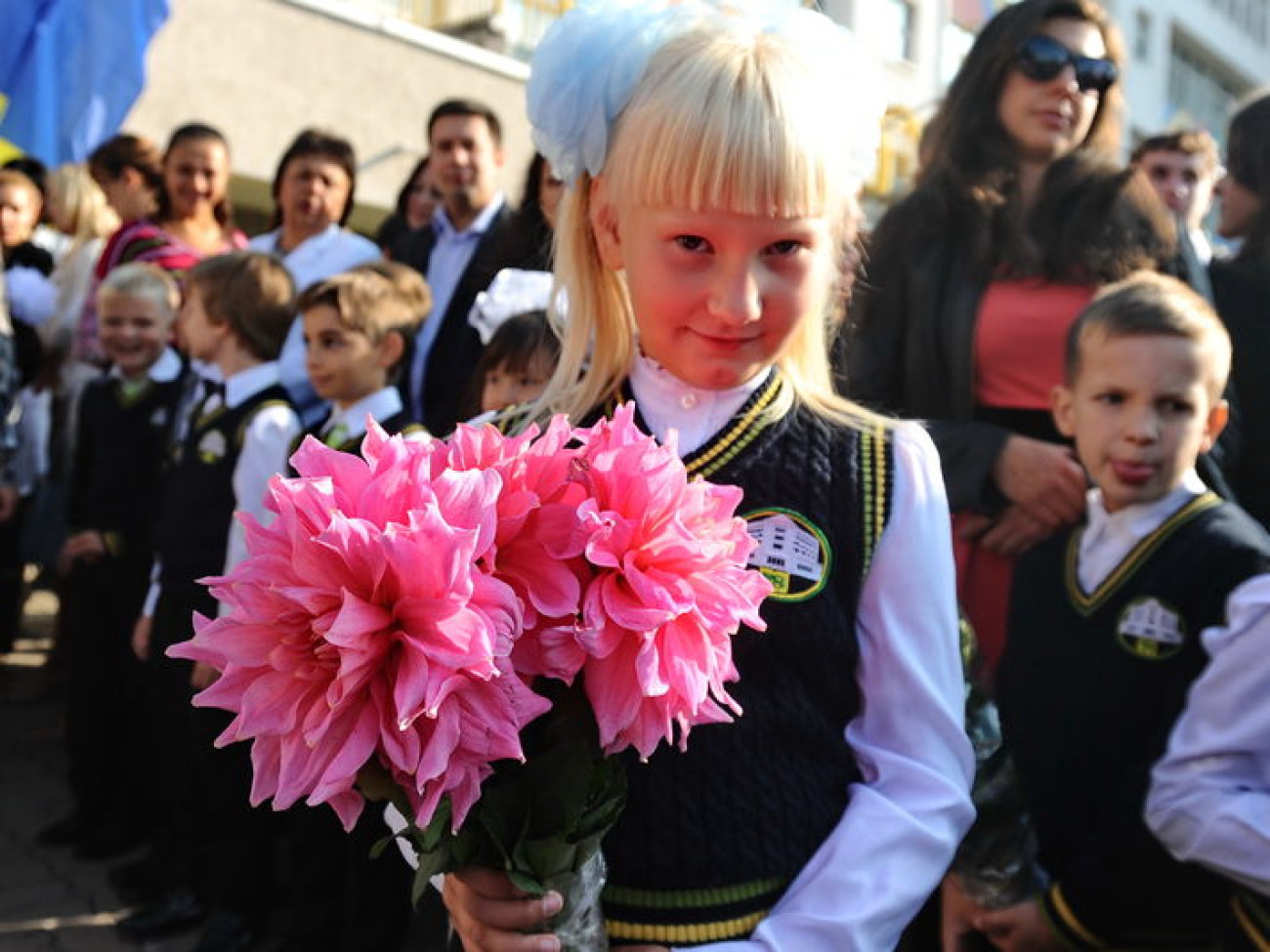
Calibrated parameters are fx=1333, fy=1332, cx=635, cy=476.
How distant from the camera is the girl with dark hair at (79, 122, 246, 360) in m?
5.11

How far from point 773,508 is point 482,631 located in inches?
19.9

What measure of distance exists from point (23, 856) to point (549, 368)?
264 cm

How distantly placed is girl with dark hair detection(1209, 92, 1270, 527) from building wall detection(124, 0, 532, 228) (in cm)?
812

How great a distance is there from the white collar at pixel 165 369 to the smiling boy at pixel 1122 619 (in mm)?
3079

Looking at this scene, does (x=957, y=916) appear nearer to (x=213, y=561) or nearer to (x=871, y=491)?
(x=871, y=491)

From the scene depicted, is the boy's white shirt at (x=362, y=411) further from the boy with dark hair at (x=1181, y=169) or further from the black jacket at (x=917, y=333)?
the boy with dark hair at (x=1181, y=169)

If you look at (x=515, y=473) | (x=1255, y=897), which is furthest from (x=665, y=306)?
(x=1255, y=897)

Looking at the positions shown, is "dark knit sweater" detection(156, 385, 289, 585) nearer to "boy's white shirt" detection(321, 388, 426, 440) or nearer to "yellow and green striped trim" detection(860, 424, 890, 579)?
"boy's white shirt" detection(321, 388, 426, 440)

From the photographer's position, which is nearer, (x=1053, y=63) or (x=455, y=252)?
(x=1053, y=63)

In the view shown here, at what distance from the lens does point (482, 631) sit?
1.07 metres

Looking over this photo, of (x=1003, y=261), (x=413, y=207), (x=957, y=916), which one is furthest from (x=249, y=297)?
(x=957, y=916)

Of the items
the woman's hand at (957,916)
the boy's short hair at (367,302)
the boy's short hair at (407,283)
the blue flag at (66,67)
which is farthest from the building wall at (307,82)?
the woman's hand at (957,916)

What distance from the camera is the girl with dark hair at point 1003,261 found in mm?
2693

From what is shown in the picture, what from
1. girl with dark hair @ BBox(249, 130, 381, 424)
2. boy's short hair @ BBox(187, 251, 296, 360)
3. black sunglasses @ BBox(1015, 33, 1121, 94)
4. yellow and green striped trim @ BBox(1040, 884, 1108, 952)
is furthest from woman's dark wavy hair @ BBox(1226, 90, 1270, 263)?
girl with dark hair @ BBox(249, 130, 381, 424)
